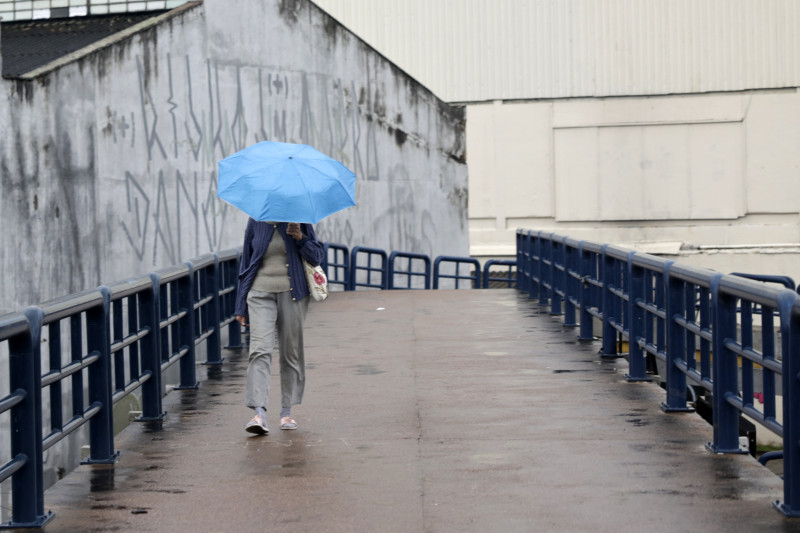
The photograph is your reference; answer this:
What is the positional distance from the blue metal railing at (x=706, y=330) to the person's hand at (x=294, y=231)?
95.0 inches

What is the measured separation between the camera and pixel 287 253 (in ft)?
23.7

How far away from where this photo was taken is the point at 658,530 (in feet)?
16.4

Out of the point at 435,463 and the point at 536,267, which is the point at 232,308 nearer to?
the point at 435,463

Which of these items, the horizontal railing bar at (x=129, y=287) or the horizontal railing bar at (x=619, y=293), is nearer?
the horizontal railing bar at (x=129, y=287)

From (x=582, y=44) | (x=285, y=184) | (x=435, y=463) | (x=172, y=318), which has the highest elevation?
(x=582, y=44)

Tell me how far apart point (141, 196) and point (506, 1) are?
53.3ft

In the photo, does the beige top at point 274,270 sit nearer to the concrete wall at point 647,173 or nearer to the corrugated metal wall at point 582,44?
the concrete wall at point 647,173

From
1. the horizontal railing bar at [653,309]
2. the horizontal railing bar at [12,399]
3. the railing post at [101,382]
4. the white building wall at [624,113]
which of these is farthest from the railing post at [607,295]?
the white building wall at [624,113]

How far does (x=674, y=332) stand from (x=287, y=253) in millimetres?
2605

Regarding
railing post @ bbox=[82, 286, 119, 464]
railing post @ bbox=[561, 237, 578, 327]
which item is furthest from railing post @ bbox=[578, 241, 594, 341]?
railing post @ bbox=[82, 286, 119, 464]

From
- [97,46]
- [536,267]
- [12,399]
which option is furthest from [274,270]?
[536,267]

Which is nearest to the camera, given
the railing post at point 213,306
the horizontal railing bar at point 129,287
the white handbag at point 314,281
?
the horizontal railing bar at point 129,287

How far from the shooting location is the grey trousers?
7195mm

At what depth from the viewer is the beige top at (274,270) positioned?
721 cm
